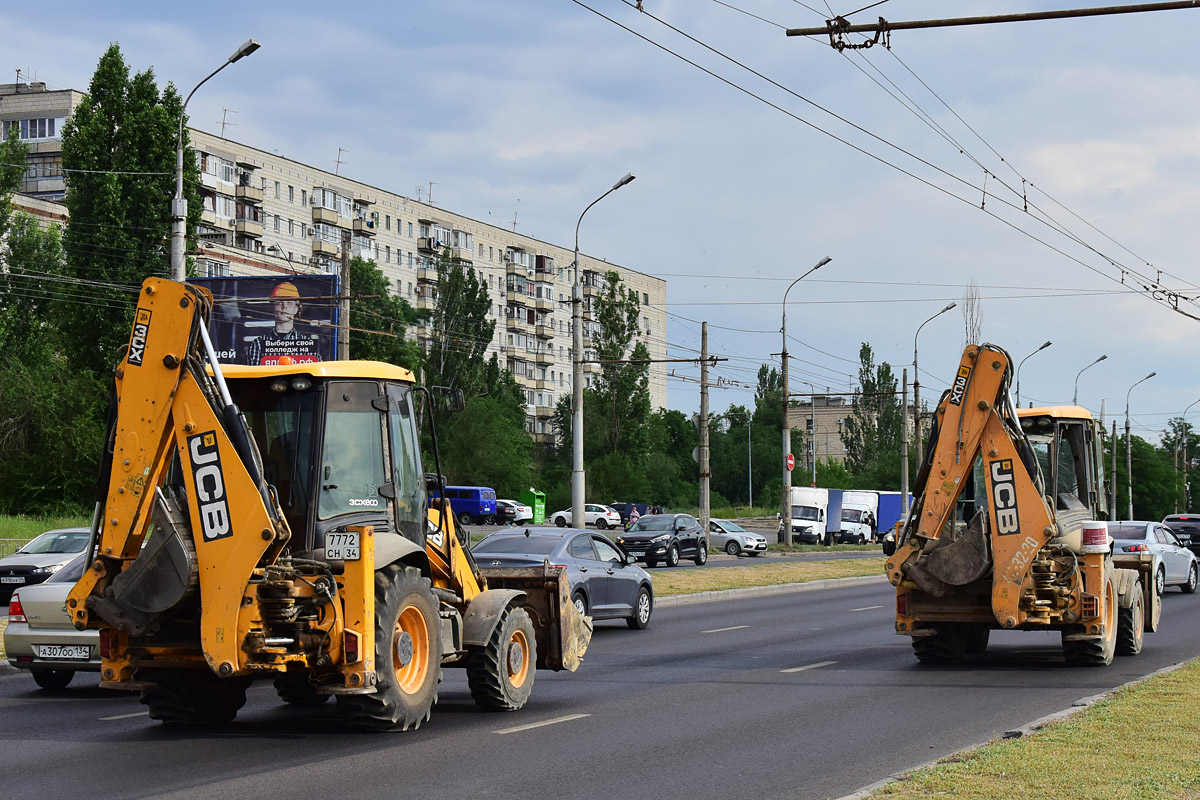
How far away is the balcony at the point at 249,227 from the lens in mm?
75625

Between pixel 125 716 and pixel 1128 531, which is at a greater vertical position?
pixel 1128 531

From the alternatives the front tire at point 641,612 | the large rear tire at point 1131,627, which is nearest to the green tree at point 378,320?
the front tire at point 641,612

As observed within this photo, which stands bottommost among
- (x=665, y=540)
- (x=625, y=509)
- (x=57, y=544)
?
(x=665, y=540)

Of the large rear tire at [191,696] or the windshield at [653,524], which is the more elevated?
the windshield at [653,524]

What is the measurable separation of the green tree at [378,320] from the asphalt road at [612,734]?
4966 cm

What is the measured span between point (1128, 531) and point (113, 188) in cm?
3479

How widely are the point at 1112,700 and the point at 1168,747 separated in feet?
8.76

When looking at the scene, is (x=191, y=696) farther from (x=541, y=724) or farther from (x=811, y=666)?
(x=811, y=666)

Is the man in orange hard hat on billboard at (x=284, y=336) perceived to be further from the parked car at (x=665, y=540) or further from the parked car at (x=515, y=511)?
the parked car at (x=515, y=511)

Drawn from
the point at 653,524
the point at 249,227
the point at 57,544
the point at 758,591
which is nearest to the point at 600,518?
the point at 249,227

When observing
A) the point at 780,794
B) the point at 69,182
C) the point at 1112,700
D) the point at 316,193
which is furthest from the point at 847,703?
the point at 316,193

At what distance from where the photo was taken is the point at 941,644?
15.7m

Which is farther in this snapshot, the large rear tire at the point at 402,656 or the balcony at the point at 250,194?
the balcony at the point at 250,194

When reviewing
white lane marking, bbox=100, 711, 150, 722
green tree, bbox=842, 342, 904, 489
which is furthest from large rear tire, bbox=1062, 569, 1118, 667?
green tree, bbox=842, 342, 904, 489
